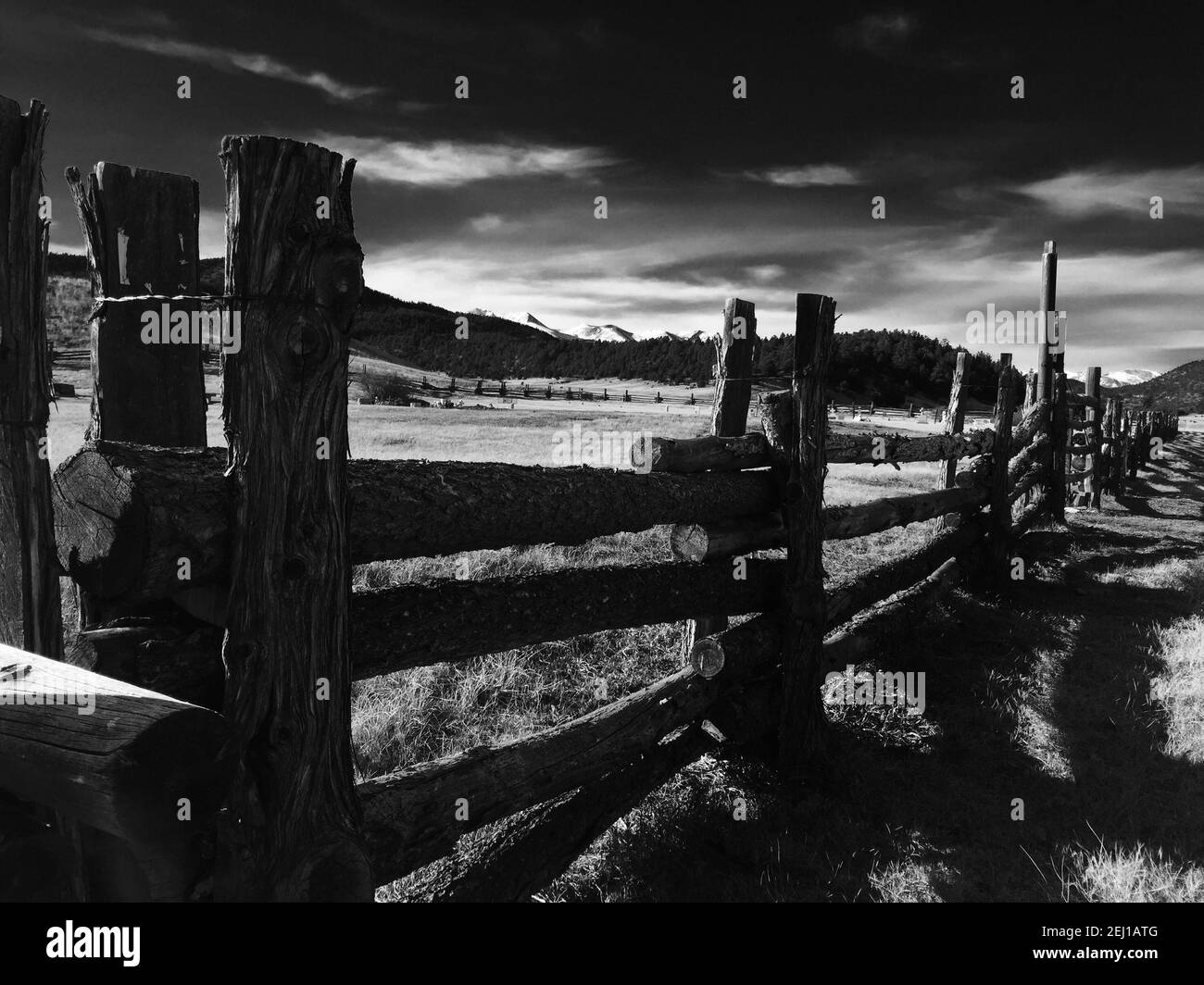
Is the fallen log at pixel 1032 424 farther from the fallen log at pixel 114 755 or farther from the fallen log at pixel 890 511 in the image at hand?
the fallen log at pixel 114 755

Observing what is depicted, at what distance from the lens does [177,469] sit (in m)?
1.96

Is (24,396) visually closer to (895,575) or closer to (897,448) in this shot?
(895,575)

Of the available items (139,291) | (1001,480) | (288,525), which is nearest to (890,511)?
(1001,480)

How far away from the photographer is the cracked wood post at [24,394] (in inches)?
88.0

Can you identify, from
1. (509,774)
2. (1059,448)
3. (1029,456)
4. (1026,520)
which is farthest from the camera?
(1059,448)

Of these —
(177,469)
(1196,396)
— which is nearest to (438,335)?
(1196,396)

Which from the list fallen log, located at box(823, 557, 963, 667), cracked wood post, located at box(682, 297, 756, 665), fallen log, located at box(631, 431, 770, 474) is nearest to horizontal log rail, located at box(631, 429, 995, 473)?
fallen log, located at box(631, 431, 770, 474)

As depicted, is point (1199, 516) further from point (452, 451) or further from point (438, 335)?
point (438, 335)

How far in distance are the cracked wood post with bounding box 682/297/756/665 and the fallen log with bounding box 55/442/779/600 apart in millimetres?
865

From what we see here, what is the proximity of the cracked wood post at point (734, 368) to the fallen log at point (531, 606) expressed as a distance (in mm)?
321

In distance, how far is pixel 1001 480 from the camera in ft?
28.6

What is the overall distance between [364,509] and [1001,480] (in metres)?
8.10

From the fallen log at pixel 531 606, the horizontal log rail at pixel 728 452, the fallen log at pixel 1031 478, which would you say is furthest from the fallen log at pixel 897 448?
the fallen log at pixel 1031 478
